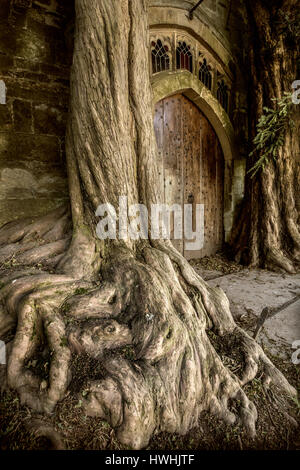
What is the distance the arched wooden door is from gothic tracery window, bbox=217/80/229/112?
0.50m

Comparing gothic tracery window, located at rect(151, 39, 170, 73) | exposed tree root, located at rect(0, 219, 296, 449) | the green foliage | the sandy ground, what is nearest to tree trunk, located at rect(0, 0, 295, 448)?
exposed tree root, located at rect(0, 219, 296, 449)

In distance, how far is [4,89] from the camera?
285cm

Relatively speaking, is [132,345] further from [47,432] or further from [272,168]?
[272,168]

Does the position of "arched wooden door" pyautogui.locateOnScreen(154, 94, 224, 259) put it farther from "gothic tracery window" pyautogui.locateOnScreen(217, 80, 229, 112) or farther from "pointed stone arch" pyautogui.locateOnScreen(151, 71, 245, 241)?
"gothic tracery window" pyautogui.locateOnScreen(217, 80, 229, 112)

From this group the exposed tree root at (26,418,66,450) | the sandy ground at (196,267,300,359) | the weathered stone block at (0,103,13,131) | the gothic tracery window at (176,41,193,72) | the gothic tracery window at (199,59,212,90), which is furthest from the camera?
the gothic tracery window at (199,59,212,90)

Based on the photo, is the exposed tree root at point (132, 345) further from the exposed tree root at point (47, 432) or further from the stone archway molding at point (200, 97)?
the stone archway molding at point (200, 97)

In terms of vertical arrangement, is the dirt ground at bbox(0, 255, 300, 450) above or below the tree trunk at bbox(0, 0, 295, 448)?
below

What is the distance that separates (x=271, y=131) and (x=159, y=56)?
7.27 feet

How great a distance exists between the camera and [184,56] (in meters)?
4.24

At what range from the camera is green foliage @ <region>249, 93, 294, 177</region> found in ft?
13.4

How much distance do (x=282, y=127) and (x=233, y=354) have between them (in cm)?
387

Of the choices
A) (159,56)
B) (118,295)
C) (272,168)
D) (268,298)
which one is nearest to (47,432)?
(118,295)
